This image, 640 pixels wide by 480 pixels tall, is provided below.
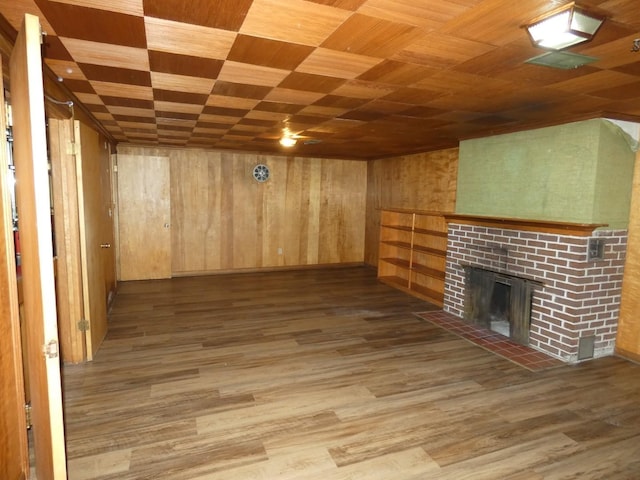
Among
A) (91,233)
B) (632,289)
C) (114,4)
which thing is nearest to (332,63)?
(114,4)

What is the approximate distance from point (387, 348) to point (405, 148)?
3.38 metres

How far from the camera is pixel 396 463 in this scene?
2.03 metres

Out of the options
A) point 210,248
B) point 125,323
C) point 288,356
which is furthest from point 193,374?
point 210,248

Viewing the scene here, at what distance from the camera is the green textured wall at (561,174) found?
3221 millimetres

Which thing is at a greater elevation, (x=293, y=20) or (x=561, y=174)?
(x=293, y=20)

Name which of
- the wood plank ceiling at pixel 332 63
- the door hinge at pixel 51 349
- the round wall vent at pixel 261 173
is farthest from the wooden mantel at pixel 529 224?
the door hinge at pixel 51 349

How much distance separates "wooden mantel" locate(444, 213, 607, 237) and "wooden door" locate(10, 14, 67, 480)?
3768 millimetres

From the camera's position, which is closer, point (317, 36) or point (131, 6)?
point (131, 6)

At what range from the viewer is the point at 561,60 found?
6.54ft

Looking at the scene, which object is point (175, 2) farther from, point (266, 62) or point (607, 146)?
point (607, 146)

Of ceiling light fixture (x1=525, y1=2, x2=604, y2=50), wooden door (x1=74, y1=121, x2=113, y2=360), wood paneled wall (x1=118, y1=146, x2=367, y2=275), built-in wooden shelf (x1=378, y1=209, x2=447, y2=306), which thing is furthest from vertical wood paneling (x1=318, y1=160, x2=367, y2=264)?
ceiling light fixture (x1=525, y1=2, x2=604, y2=50)

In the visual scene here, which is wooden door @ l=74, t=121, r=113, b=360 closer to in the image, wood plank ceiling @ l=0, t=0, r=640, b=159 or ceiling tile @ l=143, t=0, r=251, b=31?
wood plank ceiling @ l=0, t=0, r=640, b=159

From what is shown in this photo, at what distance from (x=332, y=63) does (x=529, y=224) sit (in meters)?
2.67

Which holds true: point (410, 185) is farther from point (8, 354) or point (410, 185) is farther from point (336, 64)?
point (8, 354)
